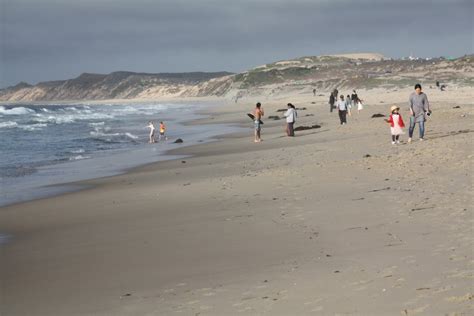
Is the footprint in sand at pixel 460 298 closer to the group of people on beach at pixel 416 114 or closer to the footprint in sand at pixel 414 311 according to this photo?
the footprint in sand at pixel 414 311

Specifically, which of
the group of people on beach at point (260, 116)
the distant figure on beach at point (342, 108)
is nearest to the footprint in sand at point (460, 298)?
the group of people on beach at point (260, 116)

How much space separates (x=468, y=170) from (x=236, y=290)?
21.6 ft

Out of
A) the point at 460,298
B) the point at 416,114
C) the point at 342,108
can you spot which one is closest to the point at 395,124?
the point at 416,114

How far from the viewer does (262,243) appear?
7.76 meters

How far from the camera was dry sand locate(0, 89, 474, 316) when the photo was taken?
5562mm

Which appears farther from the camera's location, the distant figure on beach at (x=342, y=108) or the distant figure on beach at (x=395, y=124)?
the distant figure on beach at (x=342, y=108)

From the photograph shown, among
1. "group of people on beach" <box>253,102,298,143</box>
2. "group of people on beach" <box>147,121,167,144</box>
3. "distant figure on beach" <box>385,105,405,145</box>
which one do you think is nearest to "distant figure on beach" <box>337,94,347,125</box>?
"group of people on beach" <box>253,102,298,143</box>

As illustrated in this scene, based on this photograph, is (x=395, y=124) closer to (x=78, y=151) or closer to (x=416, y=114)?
(x=416, y=114)

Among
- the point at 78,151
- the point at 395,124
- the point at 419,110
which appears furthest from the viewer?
the point at 78,151

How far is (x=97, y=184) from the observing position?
15.6m

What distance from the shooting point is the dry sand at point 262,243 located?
556 cm

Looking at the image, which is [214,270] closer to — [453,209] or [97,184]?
[453,209]

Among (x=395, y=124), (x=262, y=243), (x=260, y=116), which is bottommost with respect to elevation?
(x=262, y=243)

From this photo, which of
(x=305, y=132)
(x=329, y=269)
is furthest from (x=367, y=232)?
(x=305, y=132)
